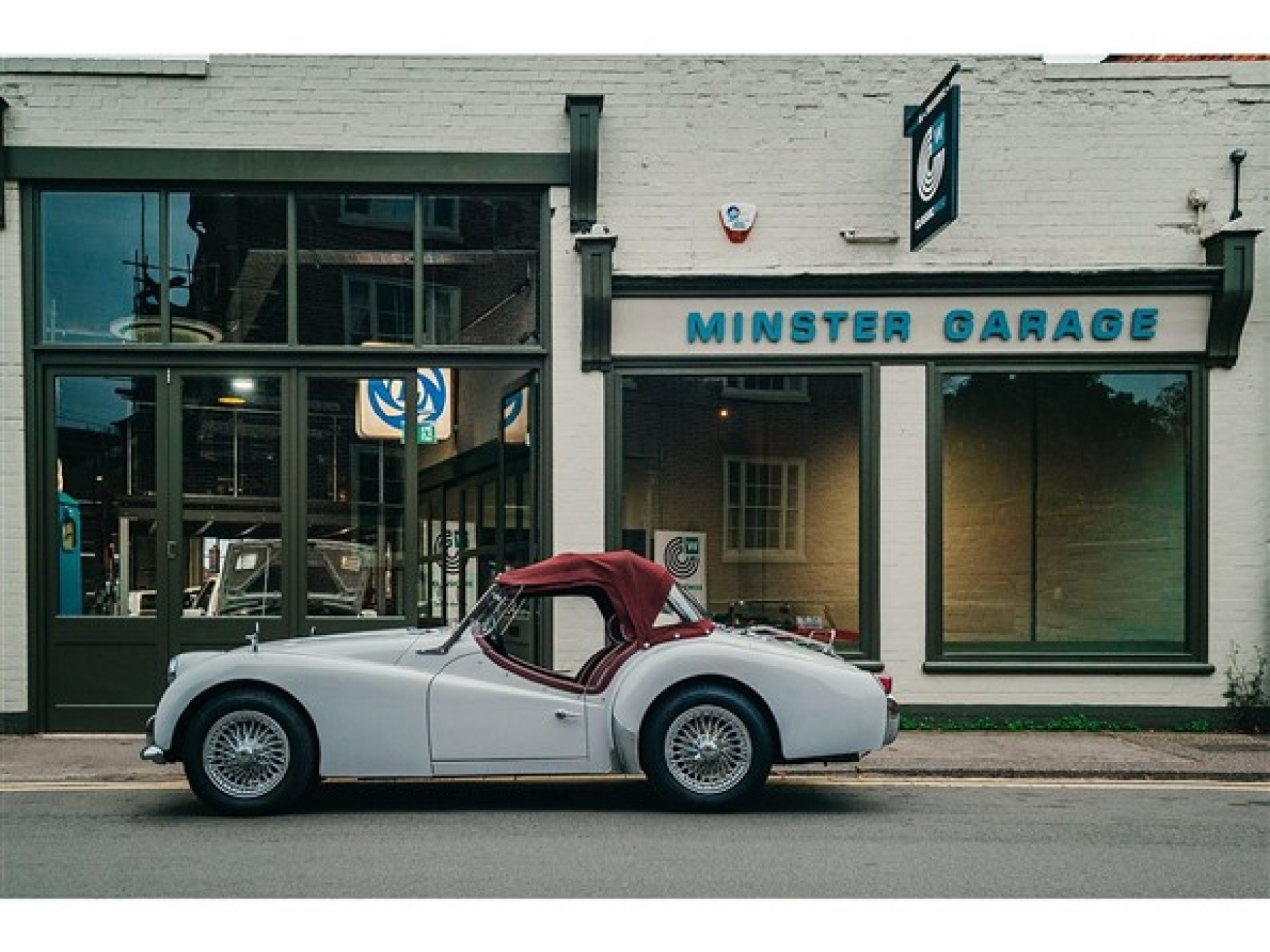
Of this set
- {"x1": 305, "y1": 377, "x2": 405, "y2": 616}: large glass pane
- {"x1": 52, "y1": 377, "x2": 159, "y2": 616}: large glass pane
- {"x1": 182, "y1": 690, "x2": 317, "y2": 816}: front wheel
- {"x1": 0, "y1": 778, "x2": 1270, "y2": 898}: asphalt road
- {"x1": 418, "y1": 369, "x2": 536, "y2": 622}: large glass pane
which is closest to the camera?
{"x1": 0, "y1": 778, "x2": 1270, "y2": 898}: asphalt road

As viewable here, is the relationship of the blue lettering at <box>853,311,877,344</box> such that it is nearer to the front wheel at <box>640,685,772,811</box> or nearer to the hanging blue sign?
the hanging blue sign

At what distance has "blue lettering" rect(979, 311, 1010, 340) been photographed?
11375 millimetres

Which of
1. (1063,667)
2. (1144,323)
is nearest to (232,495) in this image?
(1063,667)

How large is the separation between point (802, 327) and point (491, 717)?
17.2 feet

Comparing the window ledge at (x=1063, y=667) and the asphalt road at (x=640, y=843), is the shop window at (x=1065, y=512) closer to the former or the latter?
the window ledge at (x=1063, y=667)

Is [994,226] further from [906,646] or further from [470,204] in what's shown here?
[470,204]

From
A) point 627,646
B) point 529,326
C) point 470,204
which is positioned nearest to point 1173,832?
point 627,646

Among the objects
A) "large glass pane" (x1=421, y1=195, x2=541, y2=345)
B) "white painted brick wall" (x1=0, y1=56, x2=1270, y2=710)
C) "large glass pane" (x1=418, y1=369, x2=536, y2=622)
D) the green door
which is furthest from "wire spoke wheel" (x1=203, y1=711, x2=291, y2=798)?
"large glass pane" (x1=421, y1=195, x2=541, y2=345)

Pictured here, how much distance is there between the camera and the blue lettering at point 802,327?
11.4m

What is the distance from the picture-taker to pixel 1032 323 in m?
11.4

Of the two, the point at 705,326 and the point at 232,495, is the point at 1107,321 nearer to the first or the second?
the point at 705,326

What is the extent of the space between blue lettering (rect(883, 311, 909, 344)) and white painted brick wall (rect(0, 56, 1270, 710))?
319 mm

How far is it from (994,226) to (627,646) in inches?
233

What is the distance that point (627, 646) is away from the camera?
26.4 feet
